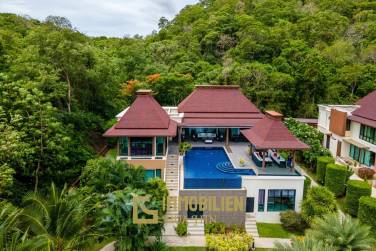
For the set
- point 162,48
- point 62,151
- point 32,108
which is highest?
point 162,48

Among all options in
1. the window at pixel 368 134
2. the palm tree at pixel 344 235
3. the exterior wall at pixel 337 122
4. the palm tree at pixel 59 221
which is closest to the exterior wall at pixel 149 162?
the palm tree at pixel 59 221

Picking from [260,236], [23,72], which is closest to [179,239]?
[260,236]

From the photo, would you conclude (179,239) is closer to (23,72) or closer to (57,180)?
(57,180)

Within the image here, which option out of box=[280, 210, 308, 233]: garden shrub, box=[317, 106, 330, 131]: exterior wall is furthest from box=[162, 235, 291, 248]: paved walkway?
box=[317, 106, 330, 131]: exterior wall

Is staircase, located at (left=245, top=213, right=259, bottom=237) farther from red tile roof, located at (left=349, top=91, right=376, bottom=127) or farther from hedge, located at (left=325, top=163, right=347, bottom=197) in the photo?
red tile roof, located at (left=349, top=91, right=376, bottom=127)

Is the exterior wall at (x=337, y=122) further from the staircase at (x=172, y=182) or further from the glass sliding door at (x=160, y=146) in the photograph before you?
the glass sliding door at (x=160, y=146)
